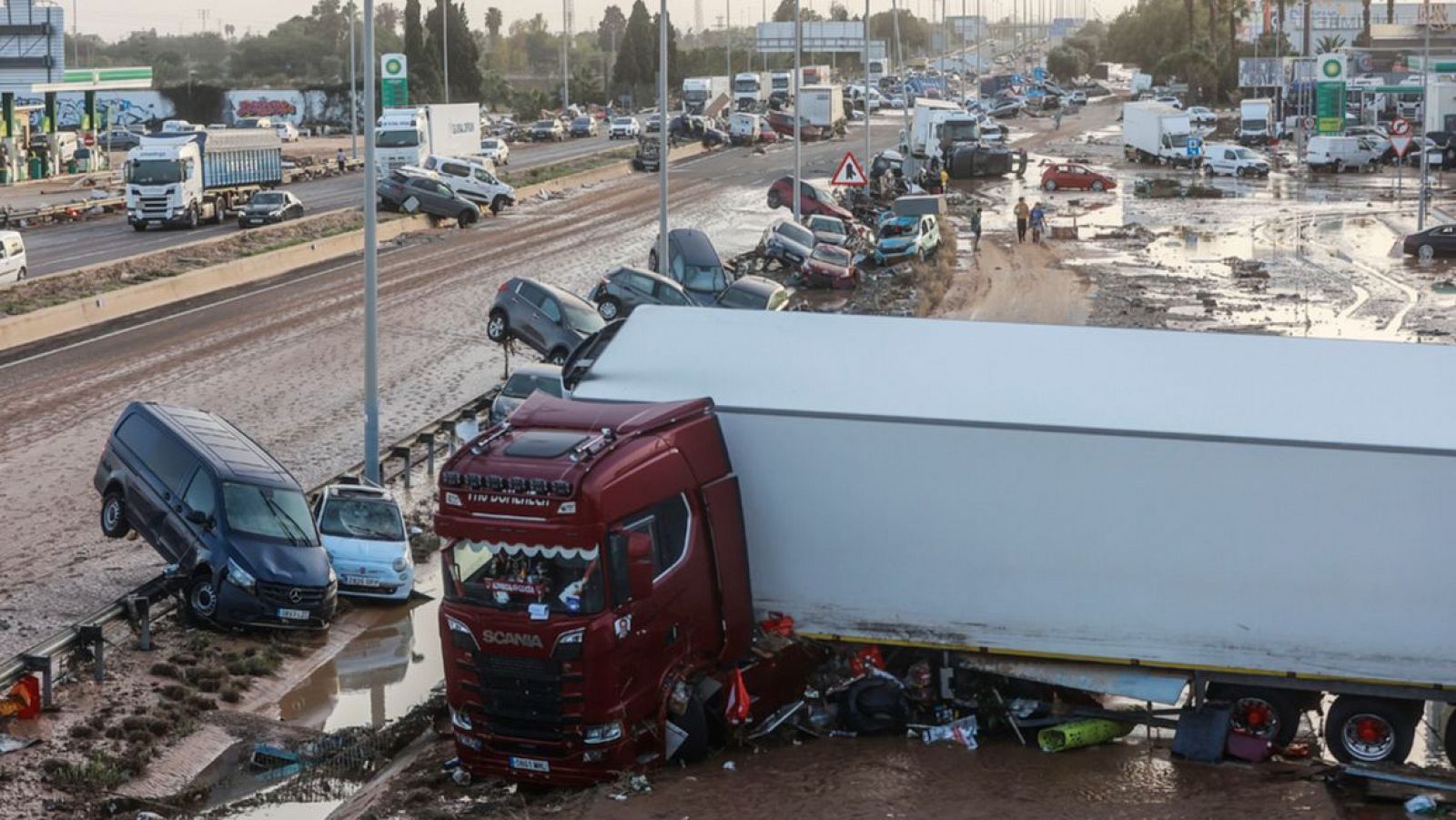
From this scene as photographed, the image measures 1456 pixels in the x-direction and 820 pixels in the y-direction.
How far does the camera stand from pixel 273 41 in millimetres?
189250

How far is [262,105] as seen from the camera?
113 metres

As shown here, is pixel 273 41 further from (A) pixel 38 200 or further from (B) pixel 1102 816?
(B) pixel 1102 816

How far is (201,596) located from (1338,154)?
220ft

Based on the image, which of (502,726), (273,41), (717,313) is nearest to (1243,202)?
(717,313)

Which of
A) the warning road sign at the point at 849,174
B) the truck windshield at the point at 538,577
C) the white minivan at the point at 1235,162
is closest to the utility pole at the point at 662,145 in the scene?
the warning road sign at the point at 849,174

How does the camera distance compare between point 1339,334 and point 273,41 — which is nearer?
point 1339,334

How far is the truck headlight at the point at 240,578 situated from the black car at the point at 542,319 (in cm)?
1166

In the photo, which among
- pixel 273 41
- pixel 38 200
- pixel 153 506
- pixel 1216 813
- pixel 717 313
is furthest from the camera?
pixel 273 41

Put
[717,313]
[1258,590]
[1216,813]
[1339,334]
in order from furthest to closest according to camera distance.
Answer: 1. [1339,334]
2. [717,313]
3. [1258,590]
4. [1216,813]

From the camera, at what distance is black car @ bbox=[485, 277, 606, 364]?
2986cm

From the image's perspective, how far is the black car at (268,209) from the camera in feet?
169

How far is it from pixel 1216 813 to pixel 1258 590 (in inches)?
75.4

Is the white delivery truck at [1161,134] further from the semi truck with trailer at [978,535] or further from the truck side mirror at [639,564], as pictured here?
the truck side mirror at [639,564]

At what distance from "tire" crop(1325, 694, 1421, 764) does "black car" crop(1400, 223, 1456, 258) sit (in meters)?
36.7
